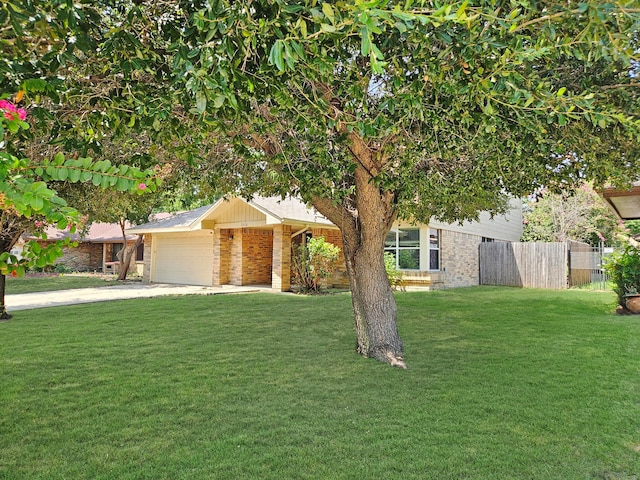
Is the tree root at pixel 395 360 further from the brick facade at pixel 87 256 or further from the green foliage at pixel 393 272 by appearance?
the brick facade at pixel 87 256

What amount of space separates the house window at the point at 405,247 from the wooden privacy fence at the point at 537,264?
5693 millimetres

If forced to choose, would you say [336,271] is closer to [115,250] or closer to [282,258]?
[282,258]

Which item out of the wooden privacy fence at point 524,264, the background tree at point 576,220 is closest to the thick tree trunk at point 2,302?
the wooden privacy fence at point 524,264

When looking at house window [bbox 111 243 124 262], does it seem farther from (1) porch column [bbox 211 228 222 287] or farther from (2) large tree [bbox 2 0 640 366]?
(2) large tree [bbox 2 0 640 366]

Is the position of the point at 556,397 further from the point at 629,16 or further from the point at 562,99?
the point at 629,16

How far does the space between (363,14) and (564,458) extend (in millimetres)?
3569

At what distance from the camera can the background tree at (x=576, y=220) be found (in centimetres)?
2311

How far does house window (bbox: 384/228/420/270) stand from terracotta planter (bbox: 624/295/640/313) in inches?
299

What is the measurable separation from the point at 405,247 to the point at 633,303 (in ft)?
27.2

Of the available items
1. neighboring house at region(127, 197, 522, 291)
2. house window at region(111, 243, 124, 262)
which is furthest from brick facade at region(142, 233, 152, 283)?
house window at region(111, 243, 124, 262)

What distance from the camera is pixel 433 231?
17.3m

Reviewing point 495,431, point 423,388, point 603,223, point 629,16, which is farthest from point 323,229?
point 603,223

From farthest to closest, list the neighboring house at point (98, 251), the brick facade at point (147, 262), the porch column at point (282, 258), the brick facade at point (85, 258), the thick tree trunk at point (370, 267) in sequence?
1. the brick facade at point (85, 258)
2. the neighboring house at point (98, 251)
3. the brick facade at point (147, 262)
4. the porch column at point (282, 258)
5. the thick tree trunk at point (370, 267)


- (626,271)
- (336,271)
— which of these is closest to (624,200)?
(626,271)
